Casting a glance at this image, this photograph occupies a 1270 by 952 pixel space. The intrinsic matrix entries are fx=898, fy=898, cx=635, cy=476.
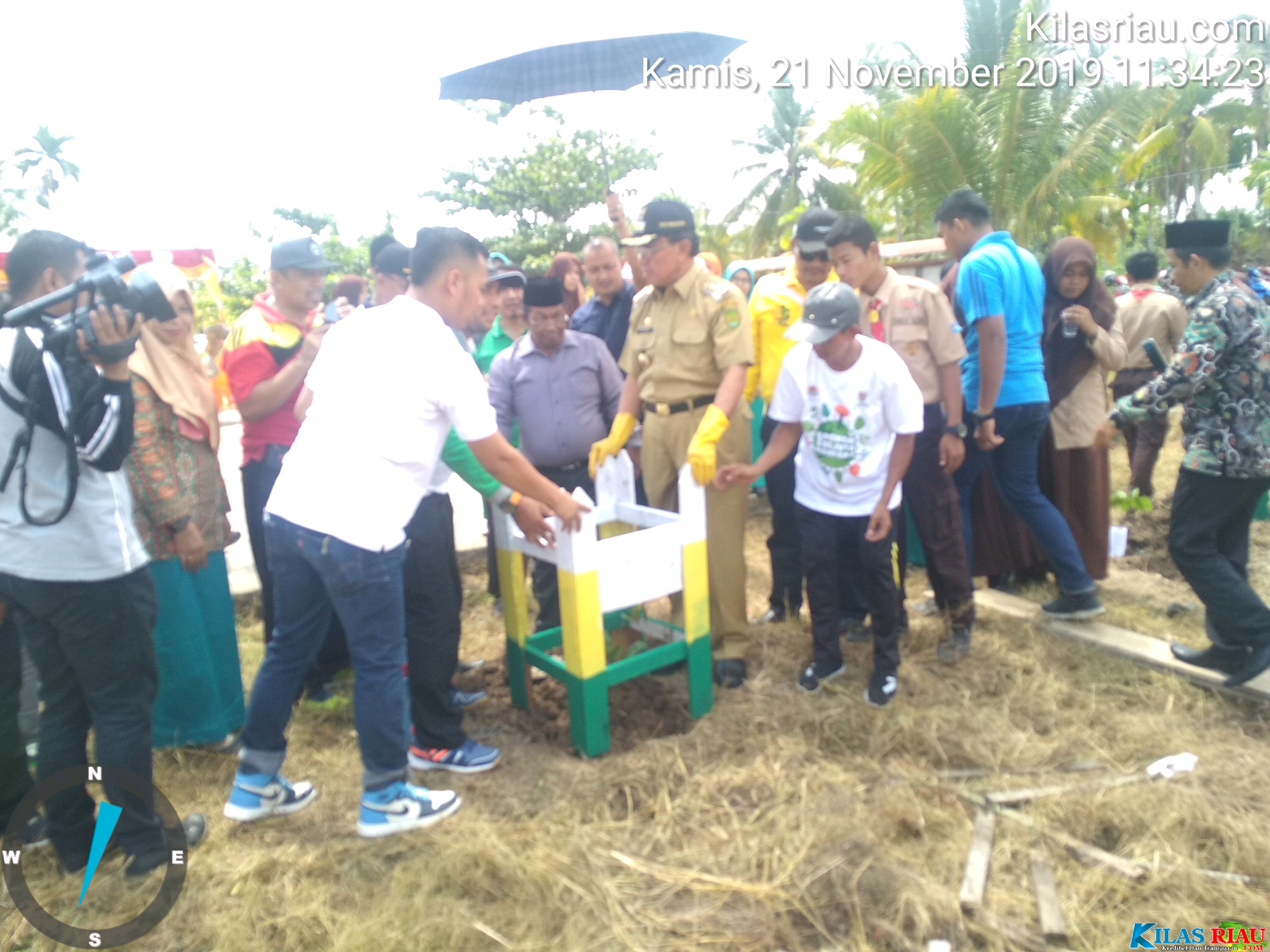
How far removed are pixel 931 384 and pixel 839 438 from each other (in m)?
0.69

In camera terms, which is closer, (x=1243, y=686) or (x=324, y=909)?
(x=324, y=909)

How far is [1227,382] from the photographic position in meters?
3.28

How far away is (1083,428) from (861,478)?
1.68m

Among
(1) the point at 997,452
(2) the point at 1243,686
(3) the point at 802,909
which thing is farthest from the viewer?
(1) the point at 997,452

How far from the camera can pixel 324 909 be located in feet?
7.79

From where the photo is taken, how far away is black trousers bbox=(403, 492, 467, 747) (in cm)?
305

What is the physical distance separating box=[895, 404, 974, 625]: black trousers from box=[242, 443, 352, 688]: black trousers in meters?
→ 2.42

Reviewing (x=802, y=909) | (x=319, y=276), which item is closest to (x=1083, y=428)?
(x=802, y=909)

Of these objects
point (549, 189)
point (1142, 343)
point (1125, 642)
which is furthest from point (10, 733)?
point (549, 189)

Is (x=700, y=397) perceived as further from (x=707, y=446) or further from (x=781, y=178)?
(x=781, y=178)

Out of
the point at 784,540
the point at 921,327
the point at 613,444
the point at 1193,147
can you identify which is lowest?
the point at 784,540

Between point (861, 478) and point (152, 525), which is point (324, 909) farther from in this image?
point (861, 478)

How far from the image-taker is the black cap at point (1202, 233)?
330 centimetres

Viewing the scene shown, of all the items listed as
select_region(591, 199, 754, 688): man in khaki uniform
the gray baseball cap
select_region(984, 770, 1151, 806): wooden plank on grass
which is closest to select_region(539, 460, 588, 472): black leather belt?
select_region(591, 199, 754, 688): man in khaki uniform
